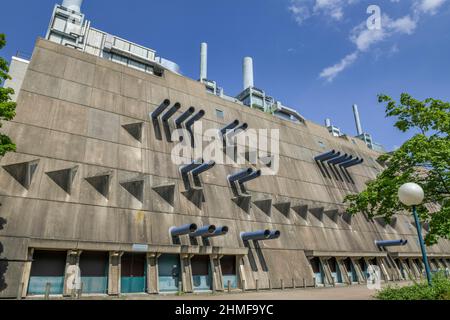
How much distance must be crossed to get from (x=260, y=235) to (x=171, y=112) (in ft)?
35.5

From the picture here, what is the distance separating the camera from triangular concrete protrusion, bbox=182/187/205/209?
66.3 ft

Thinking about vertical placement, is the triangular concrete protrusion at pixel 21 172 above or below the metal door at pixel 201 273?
above

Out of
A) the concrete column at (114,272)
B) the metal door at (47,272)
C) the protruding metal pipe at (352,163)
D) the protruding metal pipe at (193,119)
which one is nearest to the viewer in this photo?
the metal door at (47,272)

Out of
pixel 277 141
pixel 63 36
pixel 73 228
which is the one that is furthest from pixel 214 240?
pixel 63 36

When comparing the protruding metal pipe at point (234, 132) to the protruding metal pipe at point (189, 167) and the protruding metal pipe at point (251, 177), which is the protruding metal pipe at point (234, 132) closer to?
the protruding metal pipe at point (251, 177)

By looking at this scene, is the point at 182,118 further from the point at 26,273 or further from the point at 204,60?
the point at 204,60

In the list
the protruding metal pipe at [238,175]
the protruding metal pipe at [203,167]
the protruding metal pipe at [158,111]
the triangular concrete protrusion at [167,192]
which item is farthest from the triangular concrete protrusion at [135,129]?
the protruding metal pipe at [238,175]

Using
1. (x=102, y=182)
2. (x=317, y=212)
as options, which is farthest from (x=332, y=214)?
(x=102, y=182)

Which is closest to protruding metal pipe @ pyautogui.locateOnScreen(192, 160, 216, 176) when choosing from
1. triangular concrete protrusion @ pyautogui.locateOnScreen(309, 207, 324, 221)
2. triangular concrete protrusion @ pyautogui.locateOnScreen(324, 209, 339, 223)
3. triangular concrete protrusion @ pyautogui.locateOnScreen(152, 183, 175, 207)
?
triangular concrete protrusion @ pyautogui.locateOnScreen(152, 183, 175, 207)

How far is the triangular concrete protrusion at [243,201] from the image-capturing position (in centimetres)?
2231

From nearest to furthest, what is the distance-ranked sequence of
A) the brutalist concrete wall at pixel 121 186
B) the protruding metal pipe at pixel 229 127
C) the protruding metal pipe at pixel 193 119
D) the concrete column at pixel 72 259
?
the concrete column at pixel 72 259 < the brutalist concrete wall at pixel 121 186 < the protruding metal pipe at pixel 193 119 < the protruding metal pipe at pixel 229 127

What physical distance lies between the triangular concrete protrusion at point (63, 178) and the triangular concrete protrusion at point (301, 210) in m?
17.0

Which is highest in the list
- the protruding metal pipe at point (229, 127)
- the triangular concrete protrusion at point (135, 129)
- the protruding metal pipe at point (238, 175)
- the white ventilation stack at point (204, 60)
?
the white ventilation stack at point (204, 60)

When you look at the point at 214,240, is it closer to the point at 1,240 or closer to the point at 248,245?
the point at 248,245
